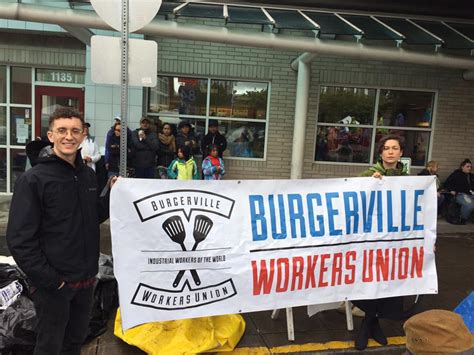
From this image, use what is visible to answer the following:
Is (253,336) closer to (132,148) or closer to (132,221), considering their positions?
(132,221)

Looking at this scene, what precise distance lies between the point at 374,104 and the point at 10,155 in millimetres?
8264

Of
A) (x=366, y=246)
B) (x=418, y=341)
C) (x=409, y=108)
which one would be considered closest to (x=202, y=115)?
(x=409, y=108)

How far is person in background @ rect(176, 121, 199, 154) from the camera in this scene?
8.03 m

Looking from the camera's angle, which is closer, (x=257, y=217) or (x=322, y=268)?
(x=257, y=217)

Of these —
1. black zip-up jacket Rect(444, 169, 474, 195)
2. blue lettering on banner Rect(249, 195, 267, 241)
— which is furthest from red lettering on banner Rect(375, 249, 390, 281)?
black zip-up jacket Rect(444, 169, 474, 195)

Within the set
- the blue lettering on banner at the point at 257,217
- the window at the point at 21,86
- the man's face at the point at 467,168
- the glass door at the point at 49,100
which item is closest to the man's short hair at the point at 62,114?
the blue lettering on banner at the point at 257,217

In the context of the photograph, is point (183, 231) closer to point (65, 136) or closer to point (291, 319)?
point (65, 136)

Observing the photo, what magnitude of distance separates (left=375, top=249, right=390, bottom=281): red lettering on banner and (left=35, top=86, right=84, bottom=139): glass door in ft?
23.8

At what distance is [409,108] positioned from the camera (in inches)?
380

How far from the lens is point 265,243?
3299mm

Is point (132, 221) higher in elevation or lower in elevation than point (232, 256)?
higher

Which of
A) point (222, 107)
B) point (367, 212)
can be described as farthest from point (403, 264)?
point (222, 107)

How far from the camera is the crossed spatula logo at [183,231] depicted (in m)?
3.04

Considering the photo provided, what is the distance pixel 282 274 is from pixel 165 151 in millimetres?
5113
